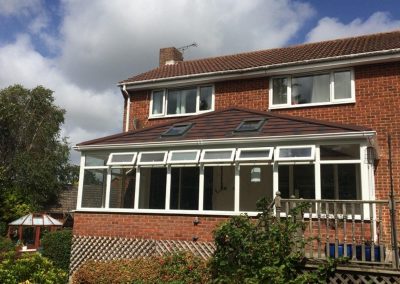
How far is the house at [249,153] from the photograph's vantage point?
11812mm

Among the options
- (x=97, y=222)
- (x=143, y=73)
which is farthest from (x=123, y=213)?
(x=143, y=73)

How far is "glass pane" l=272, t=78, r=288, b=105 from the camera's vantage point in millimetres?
15633

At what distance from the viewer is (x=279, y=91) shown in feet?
51.9

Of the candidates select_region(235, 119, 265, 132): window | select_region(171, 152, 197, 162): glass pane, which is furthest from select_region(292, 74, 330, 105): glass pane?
select_region(171, 152, 197, 162): glass pane

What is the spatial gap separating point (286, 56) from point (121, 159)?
7997mm

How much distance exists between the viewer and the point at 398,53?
13500 mm

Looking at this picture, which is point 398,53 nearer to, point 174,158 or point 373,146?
point 373,146

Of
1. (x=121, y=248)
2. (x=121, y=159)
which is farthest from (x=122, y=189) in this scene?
(x=121, y=248)

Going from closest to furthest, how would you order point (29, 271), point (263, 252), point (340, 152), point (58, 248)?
Result: point (29, 271) → point (263, 252) → point (340, 152) → point (58, 248)

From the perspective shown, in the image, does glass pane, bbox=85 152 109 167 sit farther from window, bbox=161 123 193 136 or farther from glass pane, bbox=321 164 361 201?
glass pane, bbox=321 164 361 201

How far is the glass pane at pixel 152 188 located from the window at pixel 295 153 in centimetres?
461

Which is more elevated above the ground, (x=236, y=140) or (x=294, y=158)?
(x=236, y=140)

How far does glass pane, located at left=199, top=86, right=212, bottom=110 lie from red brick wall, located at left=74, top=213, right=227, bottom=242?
592 centimetres

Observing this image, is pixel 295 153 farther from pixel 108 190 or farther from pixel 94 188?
pixel 94 188
